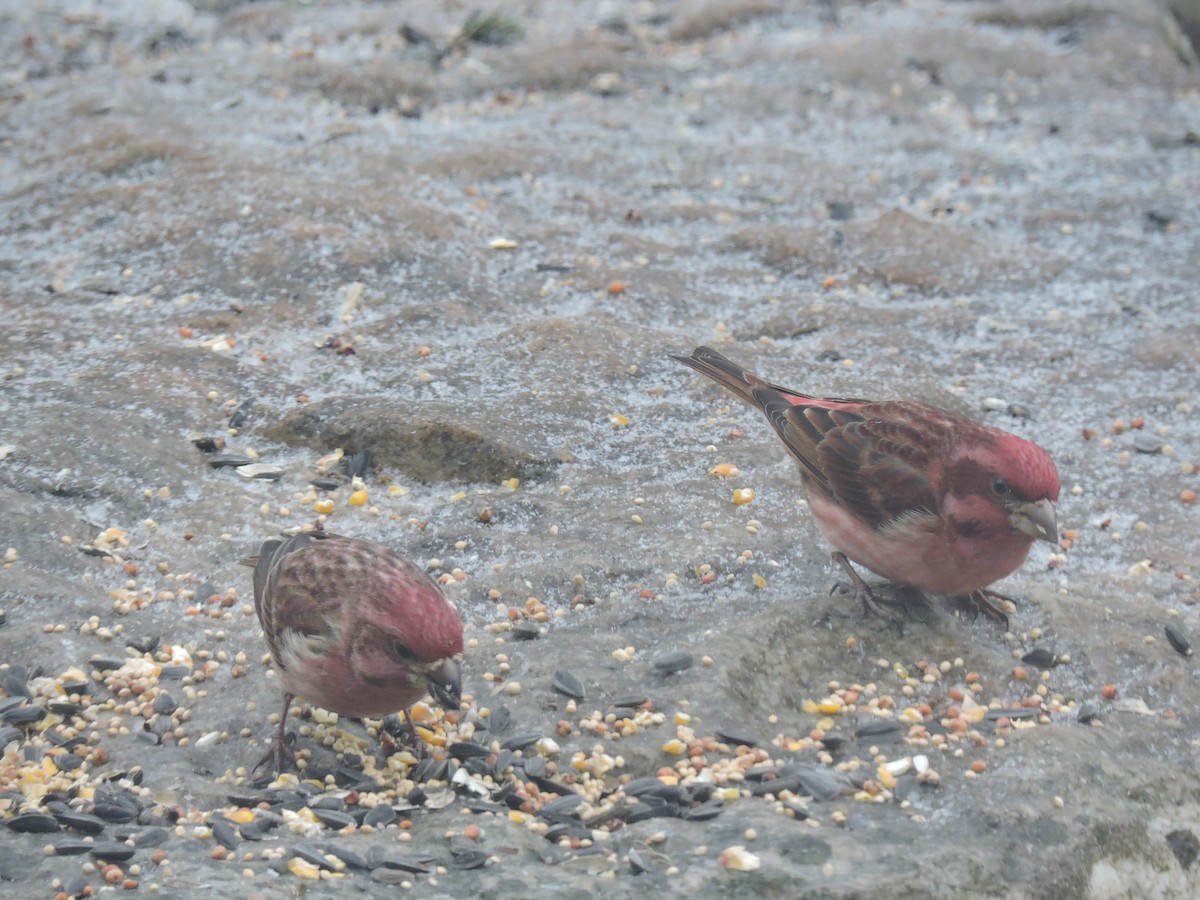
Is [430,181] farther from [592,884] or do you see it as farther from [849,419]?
[592,884]

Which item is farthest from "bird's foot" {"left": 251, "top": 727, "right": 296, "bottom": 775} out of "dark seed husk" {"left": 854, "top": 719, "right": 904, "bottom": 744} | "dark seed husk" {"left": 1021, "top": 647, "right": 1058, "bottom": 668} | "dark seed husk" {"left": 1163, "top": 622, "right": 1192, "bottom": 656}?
"dark seed husk" {"left": 1163, "top": 622, "right": 1192, "bottom": 656}

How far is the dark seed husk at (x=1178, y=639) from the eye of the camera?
16.6 feet

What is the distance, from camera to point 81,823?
3936mm

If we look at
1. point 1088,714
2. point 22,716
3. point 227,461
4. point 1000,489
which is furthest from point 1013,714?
point 227,461

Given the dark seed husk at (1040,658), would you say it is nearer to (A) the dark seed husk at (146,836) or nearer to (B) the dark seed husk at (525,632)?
(B) the dark seed husk at (525,632)

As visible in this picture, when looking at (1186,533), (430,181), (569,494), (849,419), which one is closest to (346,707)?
(569,494)

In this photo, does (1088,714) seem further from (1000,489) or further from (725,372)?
(725,372)

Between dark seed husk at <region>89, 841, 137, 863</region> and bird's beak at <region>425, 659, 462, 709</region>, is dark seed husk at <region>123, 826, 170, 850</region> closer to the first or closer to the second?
dark seed husk at <region>89, 841, 137, 863</region>

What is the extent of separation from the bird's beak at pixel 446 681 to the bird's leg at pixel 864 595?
5.41 feet

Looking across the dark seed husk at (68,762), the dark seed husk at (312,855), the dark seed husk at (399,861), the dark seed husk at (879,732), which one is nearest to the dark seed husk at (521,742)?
the dark seed husk at (399,861)

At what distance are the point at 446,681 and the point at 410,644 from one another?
0.16 metres

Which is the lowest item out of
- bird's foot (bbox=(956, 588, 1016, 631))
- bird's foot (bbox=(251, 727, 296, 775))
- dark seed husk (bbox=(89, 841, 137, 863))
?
bird's foot (bbox=(956, 588, 1016, 631))

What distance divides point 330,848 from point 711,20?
9.48m

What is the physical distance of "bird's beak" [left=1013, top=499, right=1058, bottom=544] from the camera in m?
4.69
